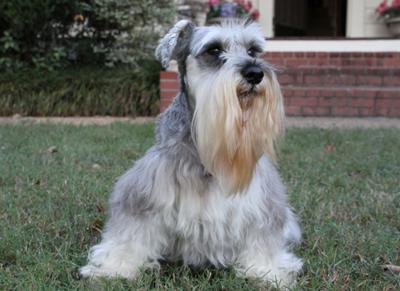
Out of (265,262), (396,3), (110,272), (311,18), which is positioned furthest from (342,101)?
(311,18)

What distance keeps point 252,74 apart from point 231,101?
0.15 metres

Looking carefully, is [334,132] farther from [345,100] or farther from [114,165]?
[114,165]

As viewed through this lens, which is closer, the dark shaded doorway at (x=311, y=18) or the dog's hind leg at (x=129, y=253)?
the dog's hind leg at (x=129, y=253)

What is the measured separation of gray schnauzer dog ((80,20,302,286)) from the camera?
2.61m

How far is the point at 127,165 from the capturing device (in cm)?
532

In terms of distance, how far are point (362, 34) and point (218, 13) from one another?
8.62ft

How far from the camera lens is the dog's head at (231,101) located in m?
2.55

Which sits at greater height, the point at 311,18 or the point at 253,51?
the point at 253,51

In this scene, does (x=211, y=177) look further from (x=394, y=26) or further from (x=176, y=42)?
(x=394, y=26)

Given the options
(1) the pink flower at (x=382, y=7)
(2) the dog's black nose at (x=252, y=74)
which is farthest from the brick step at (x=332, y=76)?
(2) the dog's black nose at (x=252, y=74)

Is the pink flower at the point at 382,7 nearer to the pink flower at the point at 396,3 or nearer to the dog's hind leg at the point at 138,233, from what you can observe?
the pink flower at the point at 396,3

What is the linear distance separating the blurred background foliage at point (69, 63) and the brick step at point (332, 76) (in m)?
2.07

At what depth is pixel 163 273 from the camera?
290 centimetres

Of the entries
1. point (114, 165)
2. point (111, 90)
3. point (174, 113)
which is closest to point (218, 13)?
point (111, 90)
